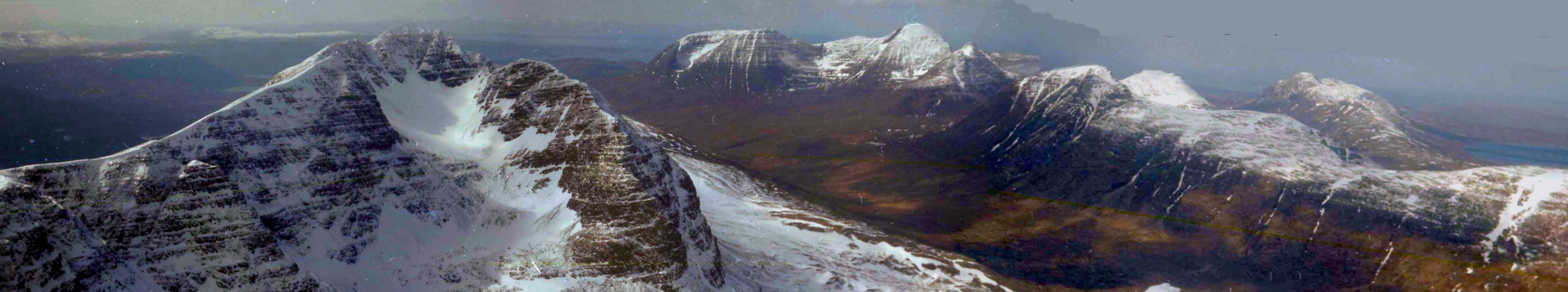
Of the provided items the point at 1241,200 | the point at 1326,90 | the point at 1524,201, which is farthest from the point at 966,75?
the point at 1326,90

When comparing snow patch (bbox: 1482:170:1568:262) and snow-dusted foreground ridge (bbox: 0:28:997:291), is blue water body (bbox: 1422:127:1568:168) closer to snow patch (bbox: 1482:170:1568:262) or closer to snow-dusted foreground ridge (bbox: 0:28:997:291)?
snow patch (bbox: 1482:170:1568:262)

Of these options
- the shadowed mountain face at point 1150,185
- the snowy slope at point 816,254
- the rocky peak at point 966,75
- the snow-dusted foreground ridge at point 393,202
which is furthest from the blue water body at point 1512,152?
the snow-dusted foreground ridge at point 393,202

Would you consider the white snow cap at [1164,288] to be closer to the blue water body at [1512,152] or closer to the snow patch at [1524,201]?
the snow patch at [1524,201]

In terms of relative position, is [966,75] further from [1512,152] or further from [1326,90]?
[1512,152]

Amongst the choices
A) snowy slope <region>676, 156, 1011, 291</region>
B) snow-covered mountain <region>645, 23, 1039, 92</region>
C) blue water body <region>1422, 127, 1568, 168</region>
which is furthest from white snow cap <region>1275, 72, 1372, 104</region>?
snowy slope <region>676, 156, 1011, 291</region>

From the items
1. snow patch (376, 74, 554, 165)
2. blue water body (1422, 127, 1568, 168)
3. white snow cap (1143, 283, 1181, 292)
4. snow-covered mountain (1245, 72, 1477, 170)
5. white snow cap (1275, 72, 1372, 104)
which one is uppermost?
snow patch (376, 74, 554, 165)

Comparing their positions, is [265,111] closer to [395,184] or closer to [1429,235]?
[395,184]

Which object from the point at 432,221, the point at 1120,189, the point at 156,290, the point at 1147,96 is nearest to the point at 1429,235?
the point at 1120,189
